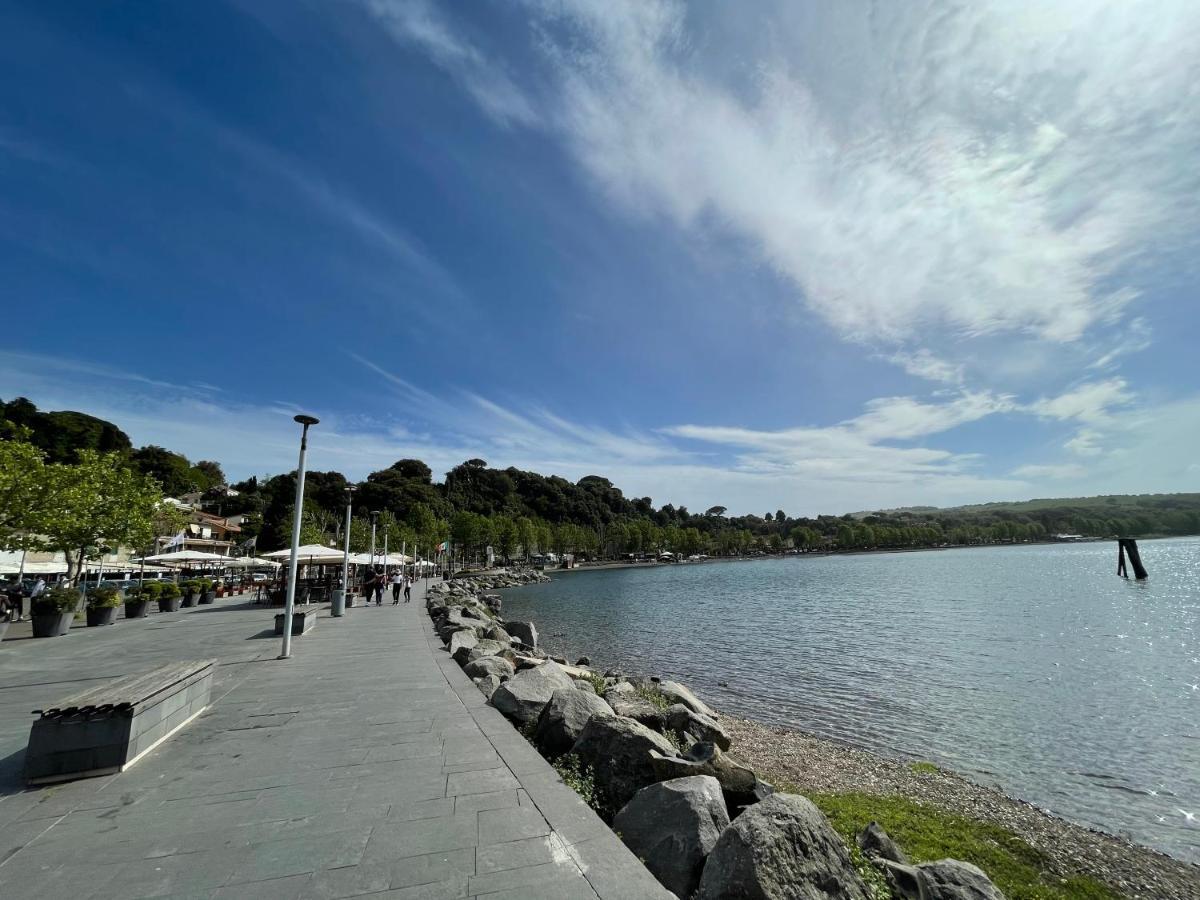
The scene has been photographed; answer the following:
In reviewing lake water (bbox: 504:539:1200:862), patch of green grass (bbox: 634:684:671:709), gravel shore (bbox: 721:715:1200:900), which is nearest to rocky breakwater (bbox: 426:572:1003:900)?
gravel shore (bbox: 721:715:1200:900)

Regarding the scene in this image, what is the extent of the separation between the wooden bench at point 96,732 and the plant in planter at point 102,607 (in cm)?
1649

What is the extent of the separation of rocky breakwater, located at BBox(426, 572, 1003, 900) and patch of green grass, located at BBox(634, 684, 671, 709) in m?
2.71

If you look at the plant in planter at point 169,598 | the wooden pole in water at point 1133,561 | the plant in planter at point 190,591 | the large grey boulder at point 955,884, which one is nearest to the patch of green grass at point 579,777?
the large grey boulder at point 955,884

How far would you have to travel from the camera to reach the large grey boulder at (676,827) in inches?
179

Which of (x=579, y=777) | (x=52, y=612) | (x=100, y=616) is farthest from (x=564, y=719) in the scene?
(x=100, y=616)

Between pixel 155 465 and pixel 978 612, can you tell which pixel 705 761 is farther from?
pixel 155 465

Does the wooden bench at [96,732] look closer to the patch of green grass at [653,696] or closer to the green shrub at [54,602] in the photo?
the patch of green grass at [653,696]

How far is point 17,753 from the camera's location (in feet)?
20.2

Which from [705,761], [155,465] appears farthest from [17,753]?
[155,465]

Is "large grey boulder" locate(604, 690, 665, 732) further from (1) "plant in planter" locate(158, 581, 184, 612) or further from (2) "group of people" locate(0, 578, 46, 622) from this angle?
(1) "plant in planter" locate(158, 581, 184, 612)

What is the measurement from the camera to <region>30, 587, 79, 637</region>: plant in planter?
16.0 meters

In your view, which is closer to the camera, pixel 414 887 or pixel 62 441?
pixel 414 887

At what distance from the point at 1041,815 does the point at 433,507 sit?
106999 mm

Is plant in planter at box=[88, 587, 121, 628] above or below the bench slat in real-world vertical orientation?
below
